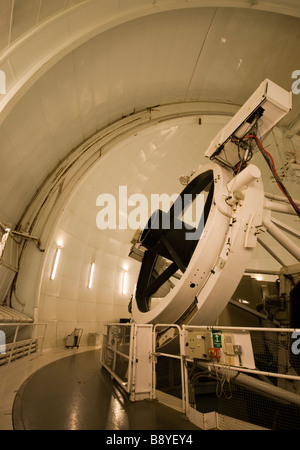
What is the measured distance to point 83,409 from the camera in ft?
7.09

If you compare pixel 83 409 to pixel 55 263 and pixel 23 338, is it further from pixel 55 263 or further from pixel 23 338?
pixel 55 263

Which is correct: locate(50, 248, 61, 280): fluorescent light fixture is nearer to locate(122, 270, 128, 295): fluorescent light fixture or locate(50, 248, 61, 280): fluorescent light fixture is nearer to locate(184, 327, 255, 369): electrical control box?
locate(122, 270, 128, 295): fluorescent light fixture

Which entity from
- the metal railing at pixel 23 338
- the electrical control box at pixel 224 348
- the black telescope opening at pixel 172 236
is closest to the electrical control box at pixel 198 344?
the electrical control box at pixel 224 348

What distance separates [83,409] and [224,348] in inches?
63.7

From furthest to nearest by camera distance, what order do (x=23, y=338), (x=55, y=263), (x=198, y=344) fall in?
(x=55, y=263)
(x=23, y=338)
(x=198, y=344)

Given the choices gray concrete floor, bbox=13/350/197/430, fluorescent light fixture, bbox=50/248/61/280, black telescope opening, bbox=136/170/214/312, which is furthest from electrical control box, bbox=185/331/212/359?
fluorescent light fixture, bbox=50/248/61/280

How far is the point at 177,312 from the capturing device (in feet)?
9.82

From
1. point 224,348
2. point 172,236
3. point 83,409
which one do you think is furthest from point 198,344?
point 172,236

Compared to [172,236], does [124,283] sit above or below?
below

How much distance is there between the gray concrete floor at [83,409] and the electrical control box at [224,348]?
60cm

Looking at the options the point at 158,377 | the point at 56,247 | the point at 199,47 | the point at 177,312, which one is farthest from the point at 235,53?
the point at 158,377

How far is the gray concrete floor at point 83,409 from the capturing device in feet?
6.00

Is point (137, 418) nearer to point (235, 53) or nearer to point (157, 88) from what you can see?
point (157, 88)

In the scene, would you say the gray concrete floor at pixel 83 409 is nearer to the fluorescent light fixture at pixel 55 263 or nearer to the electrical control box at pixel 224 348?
the electrical control box at pixel 224 348
